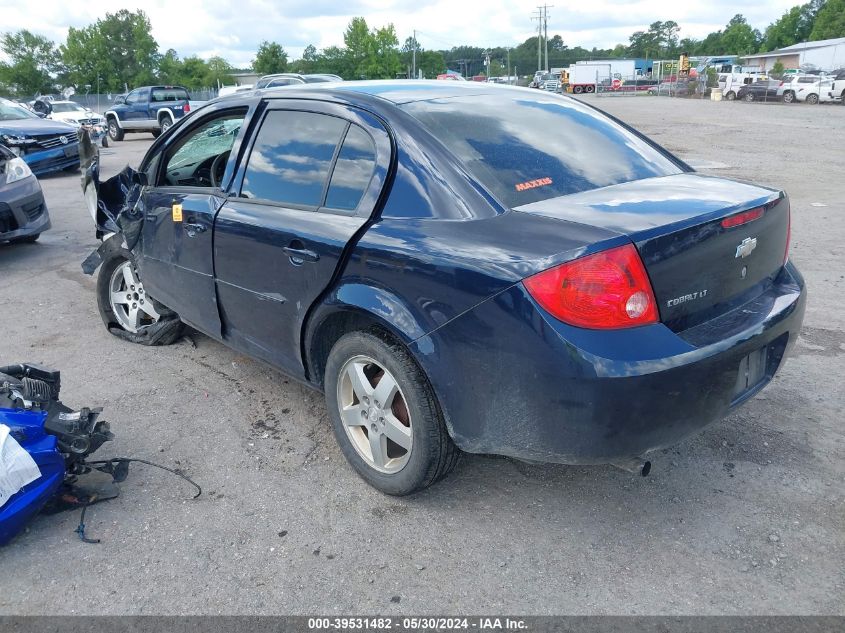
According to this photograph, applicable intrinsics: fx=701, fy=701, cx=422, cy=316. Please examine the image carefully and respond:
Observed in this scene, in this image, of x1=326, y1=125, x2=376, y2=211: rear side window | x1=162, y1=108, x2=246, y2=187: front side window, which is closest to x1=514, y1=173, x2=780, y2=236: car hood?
x1=326, y1=125, x2=376, y2=211: rear side window

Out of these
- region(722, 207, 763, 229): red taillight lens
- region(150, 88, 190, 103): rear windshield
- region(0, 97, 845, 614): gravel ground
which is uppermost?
region(150, 88, 190, 103): rear windshield

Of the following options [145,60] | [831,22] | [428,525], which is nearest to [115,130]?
[428,525]

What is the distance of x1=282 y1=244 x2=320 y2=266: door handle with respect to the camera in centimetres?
308

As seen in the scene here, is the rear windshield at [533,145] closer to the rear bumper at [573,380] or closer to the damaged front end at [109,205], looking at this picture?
the rear bumper at [573,380]

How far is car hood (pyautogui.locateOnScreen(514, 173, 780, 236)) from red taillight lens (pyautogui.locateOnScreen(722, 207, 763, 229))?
0.12 feet

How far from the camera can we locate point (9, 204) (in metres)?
7.38

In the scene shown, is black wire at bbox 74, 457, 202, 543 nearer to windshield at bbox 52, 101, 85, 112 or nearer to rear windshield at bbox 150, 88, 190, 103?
rear windshield at bbox 150, 88, 190, 103

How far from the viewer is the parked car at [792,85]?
37281 millimetres

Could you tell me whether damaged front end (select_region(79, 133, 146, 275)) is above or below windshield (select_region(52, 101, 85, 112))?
below

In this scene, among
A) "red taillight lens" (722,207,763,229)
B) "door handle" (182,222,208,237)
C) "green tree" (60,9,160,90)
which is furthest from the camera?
"green tree" (60,9,160,90)

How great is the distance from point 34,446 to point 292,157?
171cm

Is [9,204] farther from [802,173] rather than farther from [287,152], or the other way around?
[802,173]

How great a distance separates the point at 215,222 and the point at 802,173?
38.2 ft

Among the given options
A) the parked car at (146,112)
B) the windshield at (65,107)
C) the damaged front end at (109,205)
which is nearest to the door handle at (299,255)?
the damaged front end at (109,205)
